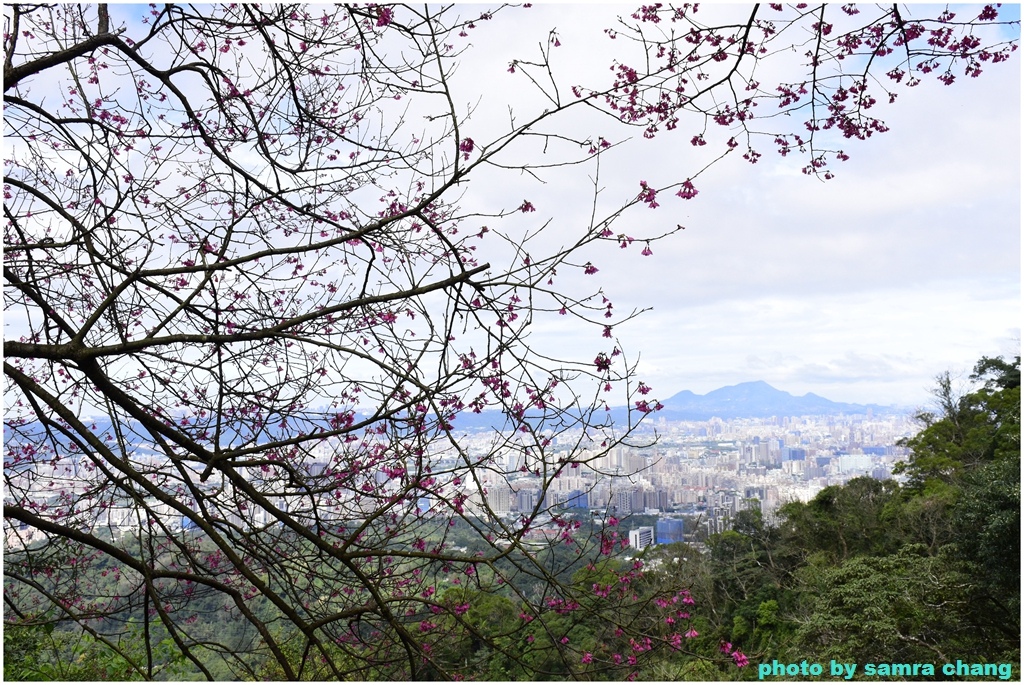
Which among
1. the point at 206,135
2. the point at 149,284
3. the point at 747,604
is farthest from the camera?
the point at 747,604

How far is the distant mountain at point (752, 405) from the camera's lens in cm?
2923

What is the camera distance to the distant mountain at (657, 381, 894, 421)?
2923 cm

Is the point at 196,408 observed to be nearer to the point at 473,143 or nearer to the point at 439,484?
the point at 439,484

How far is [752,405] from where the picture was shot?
33.9 meters

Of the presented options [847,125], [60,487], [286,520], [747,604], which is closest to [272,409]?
[286,520]

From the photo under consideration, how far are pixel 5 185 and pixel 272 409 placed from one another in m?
1.92

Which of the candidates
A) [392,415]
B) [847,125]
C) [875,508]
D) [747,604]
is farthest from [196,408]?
[875,508]

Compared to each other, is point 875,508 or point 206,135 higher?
point 206,135

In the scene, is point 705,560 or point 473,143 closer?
point 473,143

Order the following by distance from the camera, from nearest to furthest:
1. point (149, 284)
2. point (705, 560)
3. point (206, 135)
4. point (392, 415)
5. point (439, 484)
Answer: point (392, 415)
point (439, 484)
point (149, 284)
point (206, 135)
point (705, 560)

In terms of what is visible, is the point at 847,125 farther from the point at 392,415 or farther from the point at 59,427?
the point at 59,427

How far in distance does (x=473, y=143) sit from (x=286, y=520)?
53.2 inches

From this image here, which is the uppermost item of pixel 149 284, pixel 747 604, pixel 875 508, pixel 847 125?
pixel 847 125

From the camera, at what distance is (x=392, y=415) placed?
232 cm
